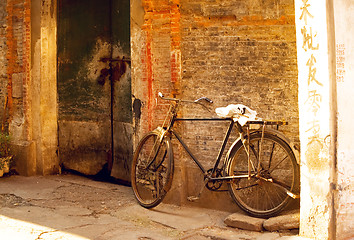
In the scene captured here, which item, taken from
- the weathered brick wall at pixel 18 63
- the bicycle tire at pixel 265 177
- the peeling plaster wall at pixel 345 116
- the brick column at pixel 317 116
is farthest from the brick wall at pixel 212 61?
the weathered brick wall at pixel 18 63

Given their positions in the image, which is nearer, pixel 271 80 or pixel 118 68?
pixel 271 80

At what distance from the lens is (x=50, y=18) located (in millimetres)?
8492

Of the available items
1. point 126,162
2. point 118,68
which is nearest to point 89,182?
point 126,162

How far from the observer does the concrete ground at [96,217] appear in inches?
213

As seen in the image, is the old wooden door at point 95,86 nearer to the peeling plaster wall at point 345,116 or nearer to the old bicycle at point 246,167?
the old bicycle at point 246,167

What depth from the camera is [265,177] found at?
563cm

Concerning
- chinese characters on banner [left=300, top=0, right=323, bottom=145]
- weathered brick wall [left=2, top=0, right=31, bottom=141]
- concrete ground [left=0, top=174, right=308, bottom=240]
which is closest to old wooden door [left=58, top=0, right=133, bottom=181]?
weathered brick wall [left=2, top=0, right=31, bottom=141]

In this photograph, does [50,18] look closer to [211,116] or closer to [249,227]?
[211,116]

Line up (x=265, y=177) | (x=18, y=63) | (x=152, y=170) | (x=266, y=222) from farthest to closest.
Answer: (x=18, y=63)
(x=152, y=170)
(x=265, y=177)
(x=266, y=222)

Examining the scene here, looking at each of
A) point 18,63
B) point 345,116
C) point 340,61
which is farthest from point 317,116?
point 18,63

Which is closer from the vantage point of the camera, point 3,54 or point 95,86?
point 95,86

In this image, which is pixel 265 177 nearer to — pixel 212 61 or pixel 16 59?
pixel 212 61

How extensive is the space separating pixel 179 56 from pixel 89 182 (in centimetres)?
288

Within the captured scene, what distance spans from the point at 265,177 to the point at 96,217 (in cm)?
210
